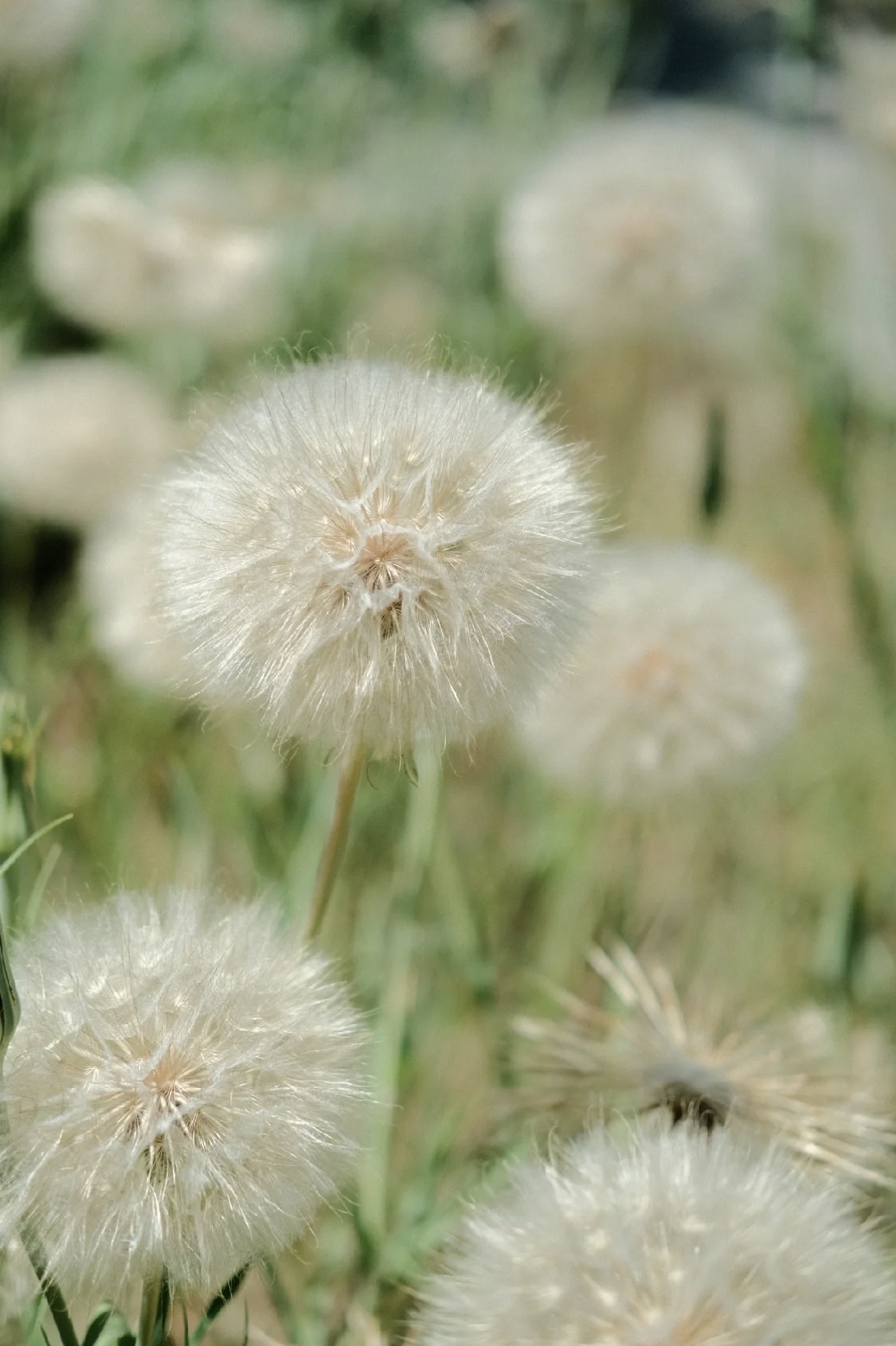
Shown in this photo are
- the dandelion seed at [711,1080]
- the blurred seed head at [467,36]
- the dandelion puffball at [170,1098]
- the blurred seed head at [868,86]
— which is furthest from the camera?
the blurred seed head at [467,36]

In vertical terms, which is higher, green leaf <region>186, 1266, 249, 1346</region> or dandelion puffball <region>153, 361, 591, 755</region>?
dandelion puffball <region>153, 361, 591, 755</region>

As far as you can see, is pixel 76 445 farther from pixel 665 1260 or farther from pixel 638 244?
pixel 665 1260

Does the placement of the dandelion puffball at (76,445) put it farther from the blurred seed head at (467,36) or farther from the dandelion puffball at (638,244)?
the blurred seed head at (467,36)

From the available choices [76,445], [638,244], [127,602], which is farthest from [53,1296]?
[638,244]

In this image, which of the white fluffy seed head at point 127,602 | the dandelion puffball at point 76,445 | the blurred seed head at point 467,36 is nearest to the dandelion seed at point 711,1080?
the white fluffy seed head at point 127,602

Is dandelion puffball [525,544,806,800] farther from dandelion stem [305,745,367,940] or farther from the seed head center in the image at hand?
dandelion stem [305,745,367,940]

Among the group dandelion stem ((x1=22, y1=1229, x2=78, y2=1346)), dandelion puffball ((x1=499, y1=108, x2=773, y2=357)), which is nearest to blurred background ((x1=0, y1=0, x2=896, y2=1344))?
dandelion puffball ((x1=499, y1=108, x2=773, y2=357))

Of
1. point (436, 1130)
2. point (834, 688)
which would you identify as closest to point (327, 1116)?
point (436, 1130)
